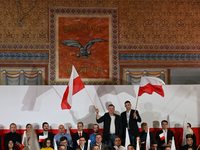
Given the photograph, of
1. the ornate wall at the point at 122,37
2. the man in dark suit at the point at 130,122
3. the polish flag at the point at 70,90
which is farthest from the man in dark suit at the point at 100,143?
the ornate wall at the point at 122,37

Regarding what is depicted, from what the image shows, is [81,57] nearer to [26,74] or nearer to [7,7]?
[26,74]

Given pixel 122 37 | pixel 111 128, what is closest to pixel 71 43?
pixel 122 37

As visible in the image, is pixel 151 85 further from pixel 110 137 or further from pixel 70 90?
pixel 70 90

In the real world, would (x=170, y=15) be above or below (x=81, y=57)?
above

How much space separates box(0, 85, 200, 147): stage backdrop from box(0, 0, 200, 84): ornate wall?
0.52 m

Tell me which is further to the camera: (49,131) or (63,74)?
(63,74)

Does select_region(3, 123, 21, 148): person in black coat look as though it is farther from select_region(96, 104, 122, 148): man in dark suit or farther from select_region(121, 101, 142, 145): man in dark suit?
select_region(121, 101, 142, 145): man in dark suit

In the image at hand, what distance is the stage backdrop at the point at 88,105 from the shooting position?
7816 millimetres

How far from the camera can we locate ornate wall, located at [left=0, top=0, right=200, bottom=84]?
28.1ft

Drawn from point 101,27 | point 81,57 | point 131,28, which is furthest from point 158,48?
point 81,57

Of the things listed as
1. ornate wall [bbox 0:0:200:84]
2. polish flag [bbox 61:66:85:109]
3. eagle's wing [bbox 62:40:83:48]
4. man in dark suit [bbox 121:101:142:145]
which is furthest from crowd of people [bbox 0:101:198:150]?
eagle's wing [bbox 62:40:83:48]

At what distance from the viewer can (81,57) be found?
8656mm

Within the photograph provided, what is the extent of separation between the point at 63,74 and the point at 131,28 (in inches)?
108

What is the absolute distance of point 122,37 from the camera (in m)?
8.80
